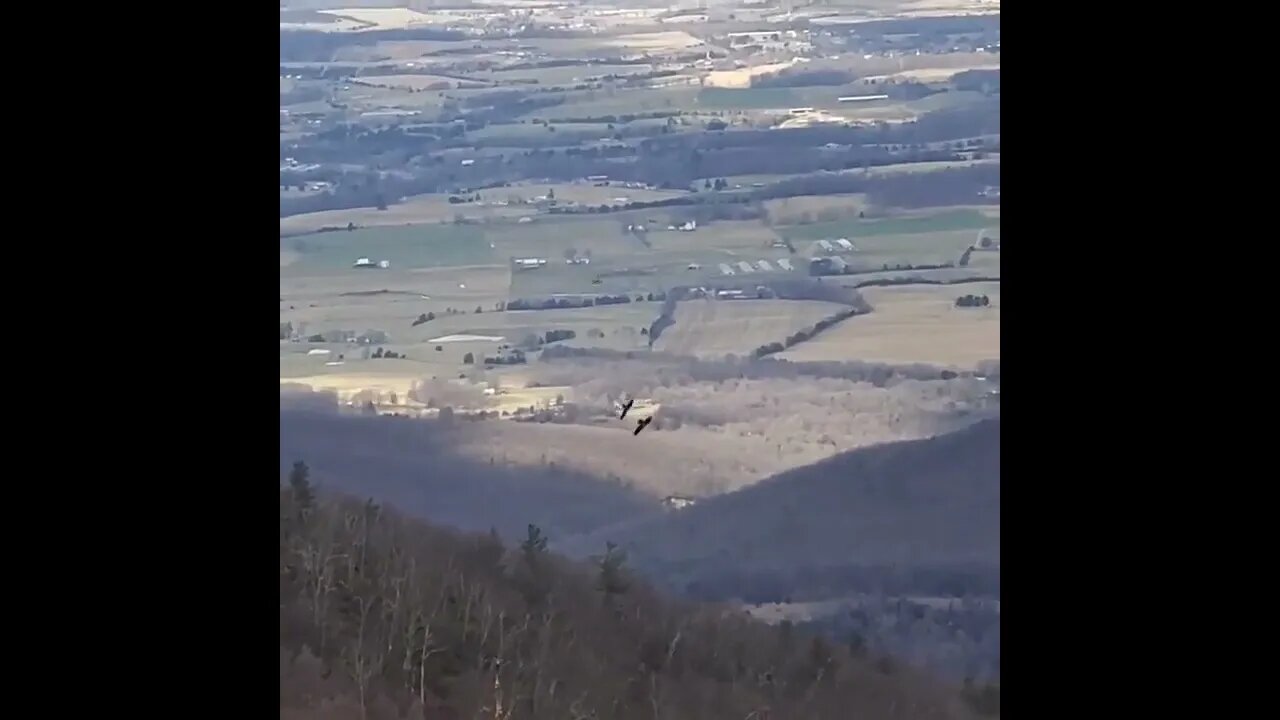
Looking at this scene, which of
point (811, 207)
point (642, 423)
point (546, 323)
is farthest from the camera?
point (811, 207)

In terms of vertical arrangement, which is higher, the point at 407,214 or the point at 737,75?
the point at 737,75

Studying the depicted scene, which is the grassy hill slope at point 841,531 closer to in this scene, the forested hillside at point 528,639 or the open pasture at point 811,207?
the forested hillside at point 528,639

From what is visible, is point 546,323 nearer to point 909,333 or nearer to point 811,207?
point 811,207

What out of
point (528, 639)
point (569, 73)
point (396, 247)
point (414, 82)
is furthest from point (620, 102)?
point (528, 639)

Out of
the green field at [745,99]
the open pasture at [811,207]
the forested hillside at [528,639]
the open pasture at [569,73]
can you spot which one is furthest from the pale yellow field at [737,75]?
the forested hillside at [528,639]

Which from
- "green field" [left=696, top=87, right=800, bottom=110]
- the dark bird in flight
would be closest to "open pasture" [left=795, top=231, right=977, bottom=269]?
"green field" [left=696, top=87, right=800, bottom=110]
